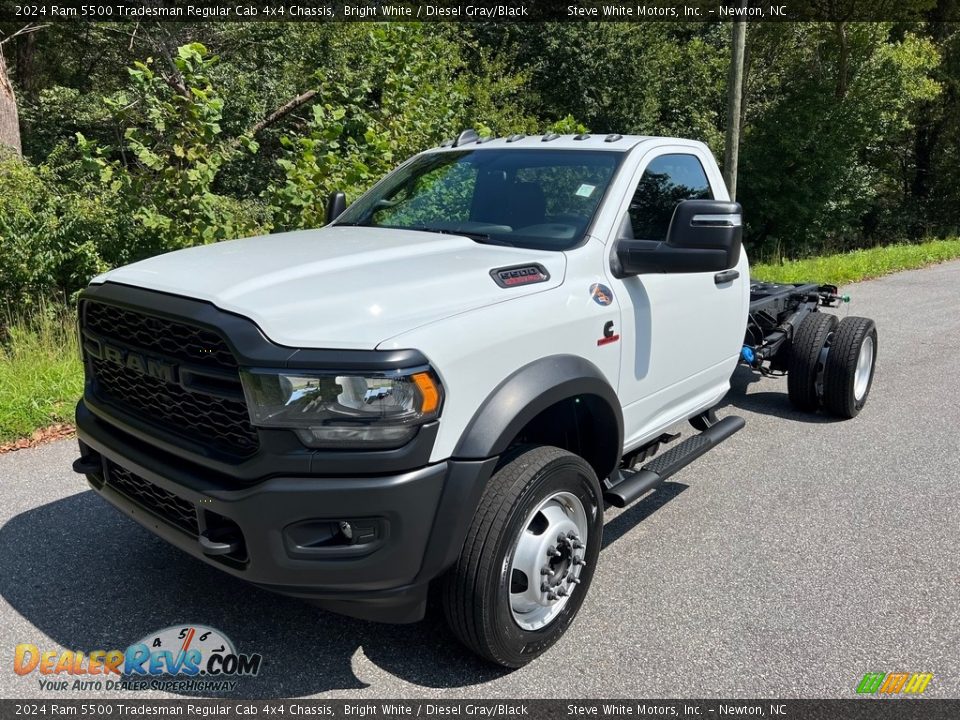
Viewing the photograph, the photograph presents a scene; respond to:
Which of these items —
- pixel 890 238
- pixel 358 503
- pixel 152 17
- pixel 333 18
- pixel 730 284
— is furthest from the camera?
pixel 890 238

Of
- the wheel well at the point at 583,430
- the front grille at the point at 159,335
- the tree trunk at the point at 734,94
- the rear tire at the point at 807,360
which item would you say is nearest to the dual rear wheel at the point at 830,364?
the rear tire at the point at 807,360

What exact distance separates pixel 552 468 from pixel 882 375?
215 inches

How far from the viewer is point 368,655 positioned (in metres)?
3.00

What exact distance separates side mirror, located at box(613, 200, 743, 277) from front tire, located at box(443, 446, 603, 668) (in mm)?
957

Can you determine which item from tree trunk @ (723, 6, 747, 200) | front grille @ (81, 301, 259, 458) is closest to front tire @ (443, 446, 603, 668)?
front grille @ (81, 301, 259, 458)

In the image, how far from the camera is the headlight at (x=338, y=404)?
2.38 meters

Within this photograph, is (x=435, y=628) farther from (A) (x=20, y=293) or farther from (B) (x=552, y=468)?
(A) (x=20, y=293)

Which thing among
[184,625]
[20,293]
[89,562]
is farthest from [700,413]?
[20,293]

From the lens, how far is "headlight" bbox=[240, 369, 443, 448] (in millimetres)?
2385

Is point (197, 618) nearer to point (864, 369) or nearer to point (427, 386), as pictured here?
point (427, 386)

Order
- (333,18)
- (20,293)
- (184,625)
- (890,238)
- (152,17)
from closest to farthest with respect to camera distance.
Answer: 1. (184,625)
2. (20,293)
3. (152,17)
4. (333,18)
5. (890,238)

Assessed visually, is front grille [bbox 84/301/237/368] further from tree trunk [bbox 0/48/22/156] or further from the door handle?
tree trunk [bbox 0/48/22/156]

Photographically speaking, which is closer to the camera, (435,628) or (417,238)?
(435,628)

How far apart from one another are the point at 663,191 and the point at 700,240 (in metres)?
0.87
